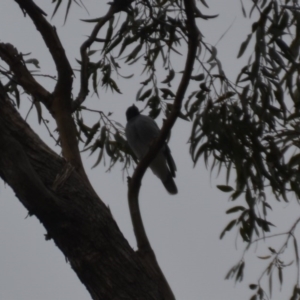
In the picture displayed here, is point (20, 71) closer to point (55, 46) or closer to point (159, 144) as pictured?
point (55, 46)

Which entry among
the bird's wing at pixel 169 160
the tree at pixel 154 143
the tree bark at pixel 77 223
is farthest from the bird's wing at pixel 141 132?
the tree bark at pixel 77 223

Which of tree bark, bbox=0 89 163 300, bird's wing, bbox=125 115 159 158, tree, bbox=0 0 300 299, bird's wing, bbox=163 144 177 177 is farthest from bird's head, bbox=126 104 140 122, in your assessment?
tree bark, bbox=0 89 163 300

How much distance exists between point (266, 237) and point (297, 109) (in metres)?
0.46

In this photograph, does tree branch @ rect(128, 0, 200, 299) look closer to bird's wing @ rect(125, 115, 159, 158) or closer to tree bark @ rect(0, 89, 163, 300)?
tree bark @ rect(0, 89, 163, 300)

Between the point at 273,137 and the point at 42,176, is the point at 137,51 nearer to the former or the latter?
the point at 273,137

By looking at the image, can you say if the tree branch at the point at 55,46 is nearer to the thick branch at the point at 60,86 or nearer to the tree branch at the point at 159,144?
the thick branch at the point at 60,86

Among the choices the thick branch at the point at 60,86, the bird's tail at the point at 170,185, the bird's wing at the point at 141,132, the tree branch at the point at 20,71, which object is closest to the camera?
the thick branch at the point at 60,86

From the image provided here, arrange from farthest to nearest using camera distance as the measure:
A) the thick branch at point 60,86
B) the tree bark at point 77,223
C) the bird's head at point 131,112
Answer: the bird's head at point 131,112 → the thick branch at point 60,86 → the tree bark at point 77,223

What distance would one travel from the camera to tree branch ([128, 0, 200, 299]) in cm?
224

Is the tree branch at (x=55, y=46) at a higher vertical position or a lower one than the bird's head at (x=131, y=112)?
lower

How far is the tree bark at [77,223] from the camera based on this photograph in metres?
1.87

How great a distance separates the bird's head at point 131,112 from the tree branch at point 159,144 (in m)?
2.89

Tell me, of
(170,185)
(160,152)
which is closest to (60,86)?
(160,152)

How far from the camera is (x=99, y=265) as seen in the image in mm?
1911
